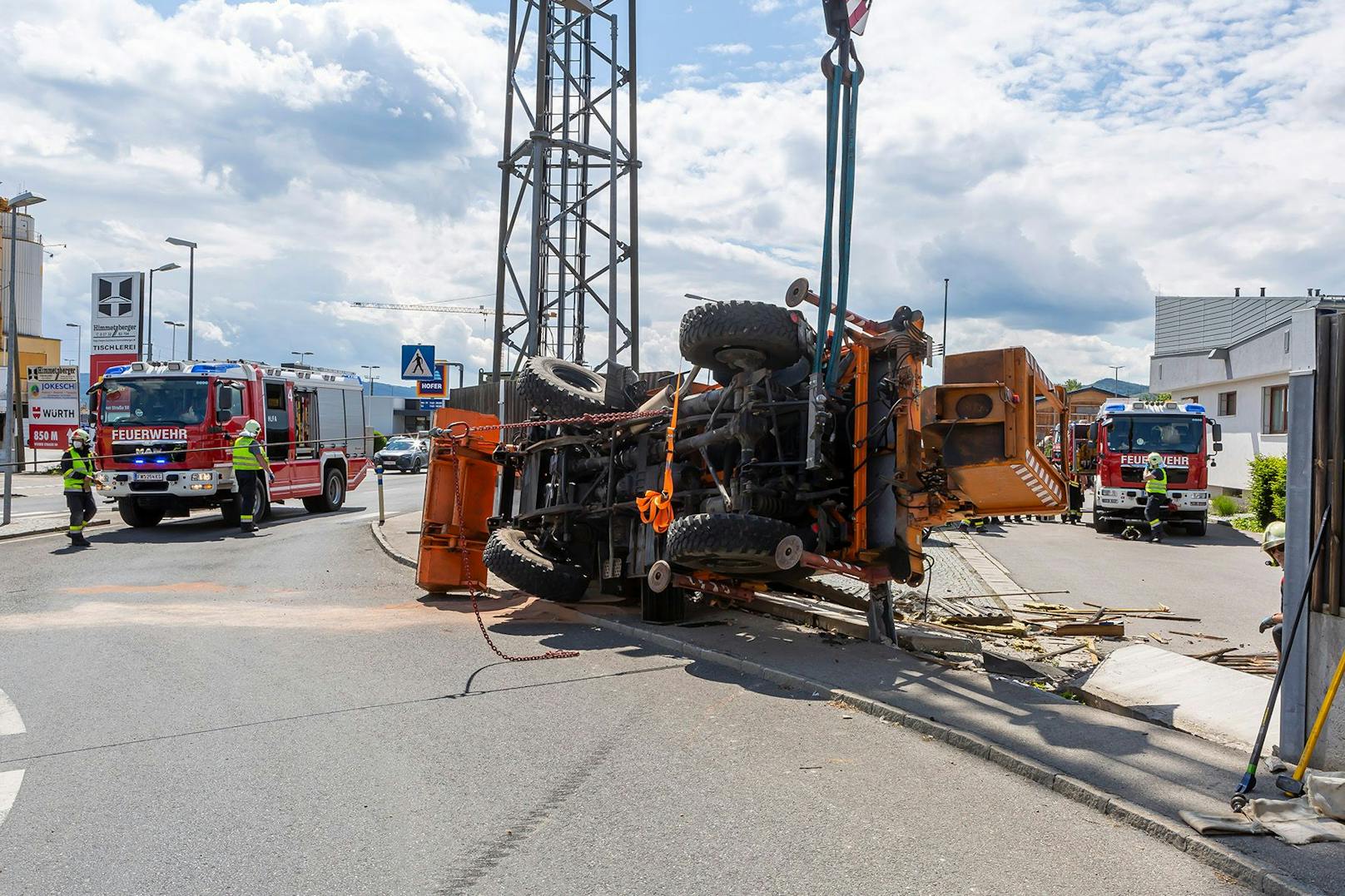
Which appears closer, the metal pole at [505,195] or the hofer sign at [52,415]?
the metal pole at [505,195]

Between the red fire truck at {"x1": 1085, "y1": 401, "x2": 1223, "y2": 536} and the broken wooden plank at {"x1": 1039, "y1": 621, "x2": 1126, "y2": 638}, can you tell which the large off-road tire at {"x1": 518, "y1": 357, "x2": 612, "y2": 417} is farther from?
the red fire truck at {"x1": 1085, "y1": 401, "x2": 1223, "y2": 536}

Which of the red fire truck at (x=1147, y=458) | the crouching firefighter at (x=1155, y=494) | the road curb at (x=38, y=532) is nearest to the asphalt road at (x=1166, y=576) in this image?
the crouching firefighter at (x=1155, y=494)

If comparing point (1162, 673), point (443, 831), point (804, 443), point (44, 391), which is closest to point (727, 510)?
point (804, 443)

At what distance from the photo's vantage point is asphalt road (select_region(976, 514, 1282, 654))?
10.2 metres

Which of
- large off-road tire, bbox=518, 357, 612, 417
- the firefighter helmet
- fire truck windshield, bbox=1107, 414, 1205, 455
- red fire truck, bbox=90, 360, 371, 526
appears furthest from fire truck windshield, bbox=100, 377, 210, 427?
fire truck windshield, bbox=1107, 414, 1205, 455

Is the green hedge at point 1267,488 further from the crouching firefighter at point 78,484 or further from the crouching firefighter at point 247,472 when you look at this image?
the crouching firefighter at point 78,484

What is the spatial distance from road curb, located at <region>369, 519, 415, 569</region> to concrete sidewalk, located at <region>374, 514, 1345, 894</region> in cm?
540

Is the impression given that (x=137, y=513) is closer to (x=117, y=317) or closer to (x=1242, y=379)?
(x=117, y=317)

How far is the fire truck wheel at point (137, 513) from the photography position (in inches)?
699

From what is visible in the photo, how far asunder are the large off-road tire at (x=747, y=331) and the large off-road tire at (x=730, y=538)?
4.30 feet

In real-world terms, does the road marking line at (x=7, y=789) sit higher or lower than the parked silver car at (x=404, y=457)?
lower

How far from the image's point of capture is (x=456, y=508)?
35.0 ft

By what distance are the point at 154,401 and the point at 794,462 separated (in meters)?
13.8

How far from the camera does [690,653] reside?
26.3 ft
